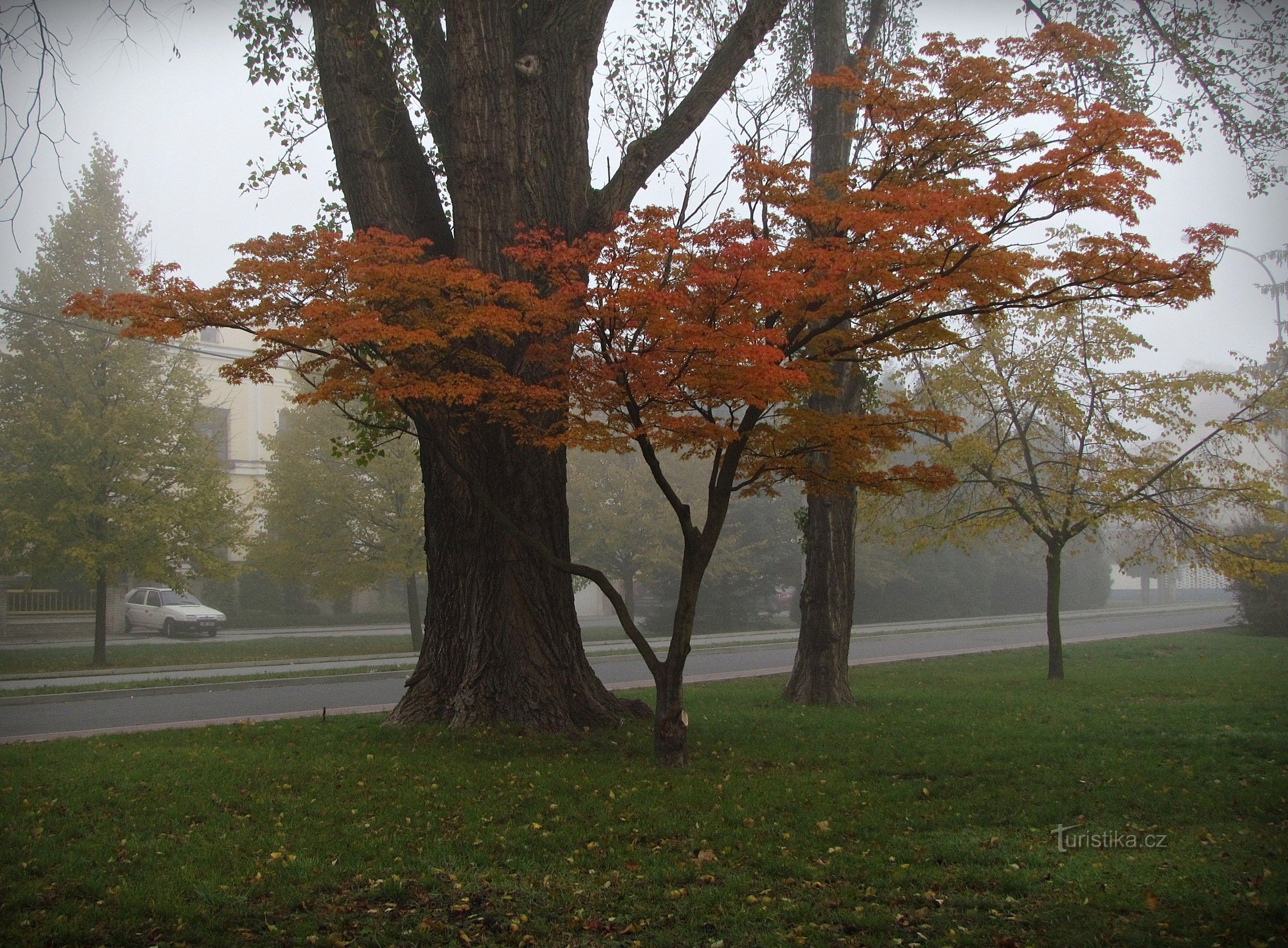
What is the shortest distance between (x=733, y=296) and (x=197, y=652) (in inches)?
801

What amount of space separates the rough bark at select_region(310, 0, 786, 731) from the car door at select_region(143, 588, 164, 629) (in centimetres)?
2404

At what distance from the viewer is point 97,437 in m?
19.8

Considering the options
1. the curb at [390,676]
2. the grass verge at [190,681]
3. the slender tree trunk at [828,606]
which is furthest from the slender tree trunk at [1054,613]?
the grass verge at [190,681]

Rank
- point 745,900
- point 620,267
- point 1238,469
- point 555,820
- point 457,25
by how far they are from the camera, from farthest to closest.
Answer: point 1238,469 → point 457,25 → point 620,267 → point 555,820 → point 745,900

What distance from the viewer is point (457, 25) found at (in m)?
9.15

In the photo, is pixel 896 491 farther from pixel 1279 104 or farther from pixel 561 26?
pixel 1279 104

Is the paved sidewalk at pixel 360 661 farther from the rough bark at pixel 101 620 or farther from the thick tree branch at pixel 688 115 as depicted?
the thick tree branch at pixel 688 115

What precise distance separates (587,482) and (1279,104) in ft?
72.3

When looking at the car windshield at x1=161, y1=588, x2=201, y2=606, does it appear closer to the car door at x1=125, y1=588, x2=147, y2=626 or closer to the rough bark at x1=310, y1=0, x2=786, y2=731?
the car door at x1=125, y1=588, x2=147, y2=626

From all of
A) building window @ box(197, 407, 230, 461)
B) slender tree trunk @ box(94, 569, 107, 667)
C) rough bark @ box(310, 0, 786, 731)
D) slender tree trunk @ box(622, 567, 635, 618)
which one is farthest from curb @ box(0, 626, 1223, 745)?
building window @ box(197, 407, 230, 461)

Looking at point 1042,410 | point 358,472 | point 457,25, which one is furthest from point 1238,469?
point 358,472

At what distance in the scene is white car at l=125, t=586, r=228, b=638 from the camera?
2919cm

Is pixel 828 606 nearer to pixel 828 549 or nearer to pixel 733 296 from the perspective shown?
pixel 828 549

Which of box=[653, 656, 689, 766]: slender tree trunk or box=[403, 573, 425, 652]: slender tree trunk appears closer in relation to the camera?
box=[653, 656, 689, 766]: slender tree trunk
